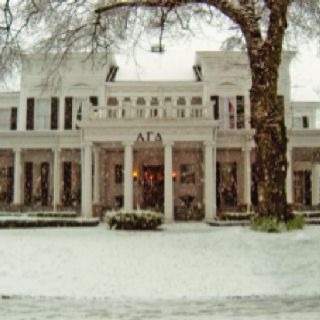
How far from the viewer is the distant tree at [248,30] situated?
14.2 m

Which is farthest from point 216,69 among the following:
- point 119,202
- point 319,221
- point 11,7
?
point 11,7

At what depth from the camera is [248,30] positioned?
14641 mm

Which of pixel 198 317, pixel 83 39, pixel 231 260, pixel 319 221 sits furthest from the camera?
pixel 319 221

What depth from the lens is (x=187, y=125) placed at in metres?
26.6

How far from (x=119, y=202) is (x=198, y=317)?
25.9 m

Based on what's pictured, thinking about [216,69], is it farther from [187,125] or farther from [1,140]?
[1,140]

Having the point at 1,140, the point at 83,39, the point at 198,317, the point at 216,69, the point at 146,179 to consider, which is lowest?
the point at 198,317

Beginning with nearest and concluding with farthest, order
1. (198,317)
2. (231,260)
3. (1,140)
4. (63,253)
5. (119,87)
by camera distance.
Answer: (198,317) < (231,260) < (63,253) < (1,140) < (119,87)

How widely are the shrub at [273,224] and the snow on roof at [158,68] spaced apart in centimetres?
1993

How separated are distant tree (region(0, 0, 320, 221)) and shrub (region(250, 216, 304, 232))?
0.66 ft

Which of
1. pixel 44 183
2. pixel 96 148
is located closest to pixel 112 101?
pixel 96 148

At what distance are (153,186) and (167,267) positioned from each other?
21864mm

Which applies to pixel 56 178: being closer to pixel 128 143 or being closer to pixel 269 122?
pixel 128 143

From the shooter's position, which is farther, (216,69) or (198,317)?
(216,69)
